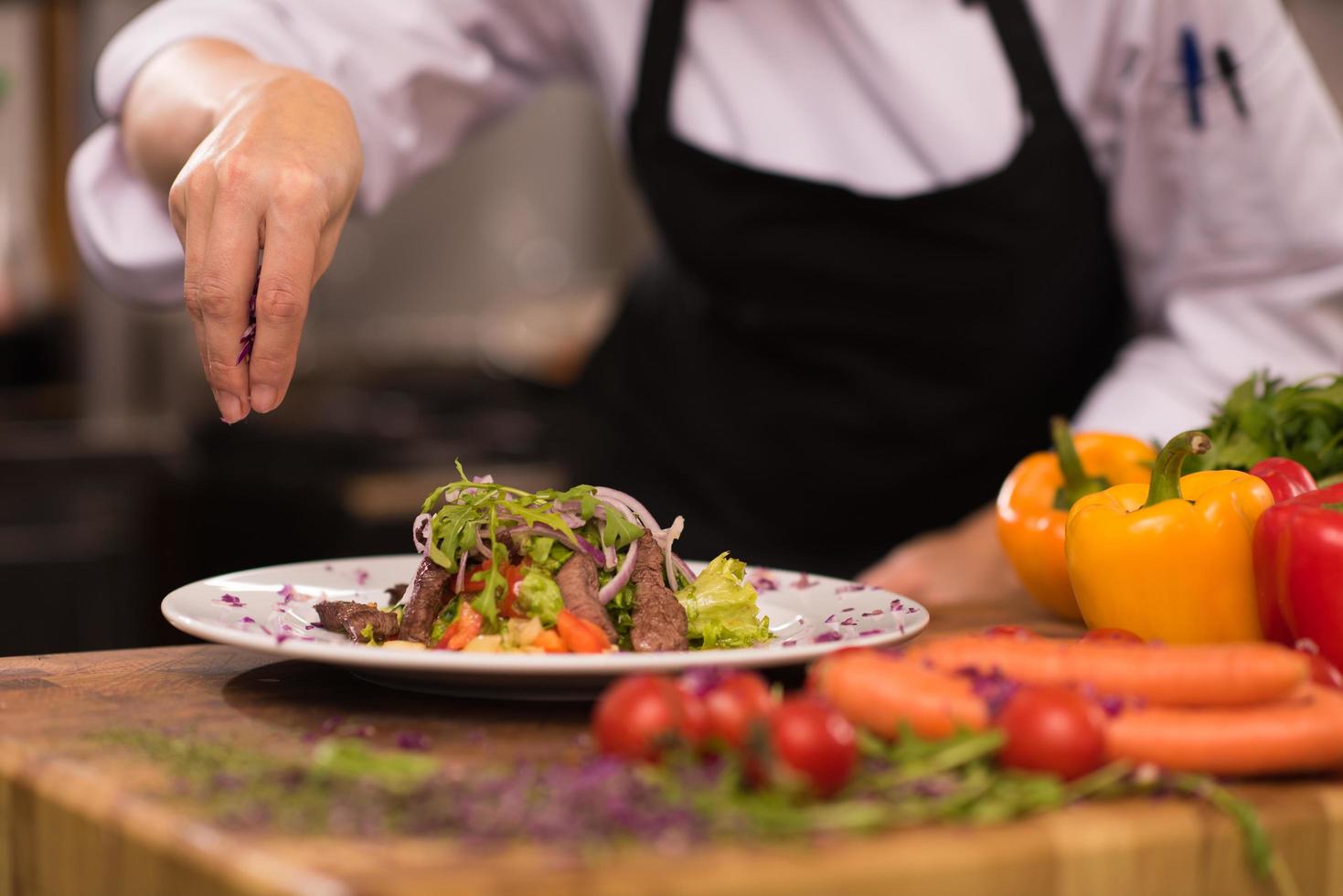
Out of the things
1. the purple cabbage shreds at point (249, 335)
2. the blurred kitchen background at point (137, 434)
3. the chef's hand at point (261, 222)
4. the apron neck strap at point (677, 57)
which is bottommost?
the blurred kitchen background at point (137, 434)

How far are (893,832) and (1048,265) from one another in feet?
4.25

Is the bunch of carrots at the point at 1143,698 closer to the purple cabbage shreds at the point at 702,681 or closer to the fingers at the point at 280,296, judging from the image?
the purple cabbage shreds at the point at 702,681

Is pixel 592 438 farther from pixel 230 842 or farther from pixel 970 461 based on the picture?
pixel 230 842

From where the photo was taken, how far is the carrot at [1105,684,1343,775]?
77 centimetres

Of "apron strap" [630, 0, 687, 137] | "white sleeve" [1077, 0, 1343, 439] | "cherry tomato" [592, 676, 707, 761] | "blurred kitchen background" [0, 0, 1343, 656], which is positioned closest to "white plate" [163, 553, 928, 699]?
"cherry tomato" [592, 676, 707, 761]

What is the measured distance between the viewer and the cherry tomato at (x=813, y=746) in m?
0.68

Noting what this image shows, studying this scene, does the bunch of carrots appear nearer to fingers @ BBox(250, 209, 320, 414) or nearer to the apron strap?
fingers @ BBox(250, 209, 320, 414)

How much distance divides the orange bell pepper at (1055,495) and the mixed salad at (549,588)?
370 mm

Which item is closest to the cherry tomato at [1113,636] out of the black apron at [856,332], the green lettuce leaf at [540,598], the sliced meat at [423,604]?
the green lettuce leaf at [540,598]

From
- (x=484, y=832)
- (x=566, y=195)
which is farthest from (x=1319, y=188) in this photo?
(x=566, y=195)

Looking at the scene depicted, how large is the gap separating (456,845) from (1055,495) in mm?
909

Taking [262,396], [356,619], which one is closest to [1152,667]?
[356,619]

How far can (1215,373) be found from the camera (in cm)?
170

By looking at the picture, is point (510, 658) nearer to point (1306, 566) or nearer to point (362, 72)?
point (1306, 566)
